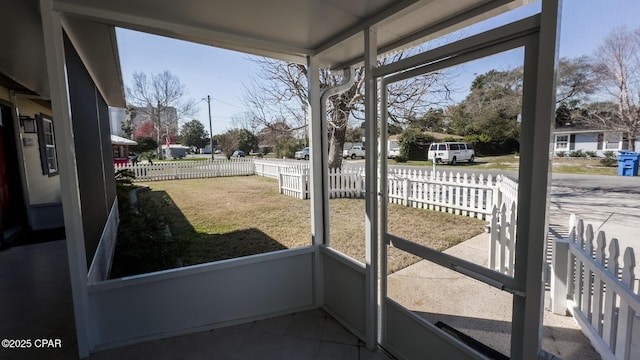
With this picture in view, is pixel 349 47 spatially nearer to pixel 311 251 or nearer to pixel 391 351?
pixel 311 251

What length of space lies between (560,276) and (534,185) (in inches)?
42.0

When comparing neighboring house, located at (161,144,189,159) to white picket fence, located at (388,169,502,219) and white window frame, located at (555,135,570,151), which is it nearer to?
white picket fence, located at (388,169,502,219)

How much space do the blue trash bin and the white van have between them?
24.6 inches

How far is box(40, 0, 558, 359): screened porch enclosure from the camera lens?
125 cm

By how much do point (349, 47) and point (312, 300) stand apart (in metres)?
2.22

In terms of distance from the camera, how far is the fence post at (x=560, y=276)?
1.82 m

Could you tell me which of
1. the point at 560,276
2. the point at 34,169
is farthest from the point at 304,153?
the point at 34,169

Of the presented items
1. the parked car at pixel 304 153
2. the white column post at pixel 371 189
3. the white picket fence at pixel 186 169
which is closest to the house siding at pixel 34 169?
the white picket fence at pixel 186 169

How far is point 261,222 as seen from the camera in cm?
510

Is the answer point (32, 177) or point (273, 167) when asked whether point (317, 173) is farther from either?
point (32, 177)

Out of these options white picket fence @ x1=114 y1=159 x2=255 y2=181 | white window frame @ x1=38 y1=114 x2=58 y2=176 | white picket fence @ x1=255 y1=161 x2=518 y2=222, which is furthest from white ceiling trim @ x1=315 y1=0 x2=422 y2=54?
white window frame @ x1=38 y1=114 x2=58 y2=176

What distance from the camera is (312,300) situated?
2.76 metres

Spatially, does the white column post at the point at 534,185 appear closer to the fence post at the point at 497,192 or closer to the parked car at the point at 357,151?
the fence post at the point at 497,192

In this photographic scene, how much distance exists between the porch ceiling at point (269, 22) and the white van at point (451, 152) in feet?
2.37
